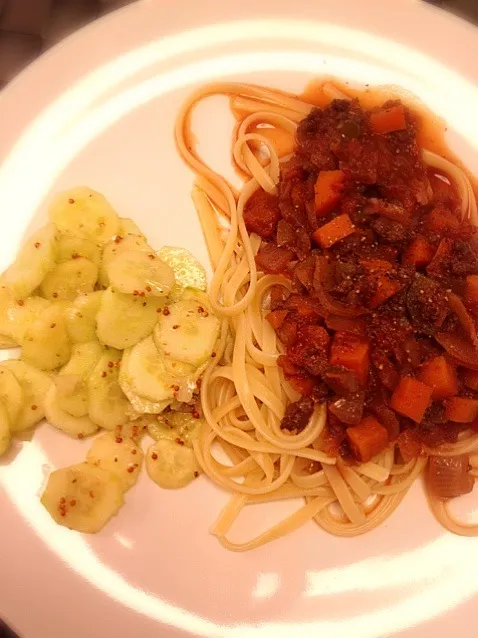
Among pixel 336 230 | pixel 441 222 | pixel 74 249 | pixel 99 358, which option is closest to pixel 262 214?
pixel 336 230

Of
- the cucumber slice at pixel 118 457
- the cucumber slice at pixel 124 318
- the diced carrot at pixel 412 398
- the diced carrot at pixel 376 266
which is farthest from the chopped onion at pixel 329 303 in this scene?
the cucumber slice at pixel 118 457

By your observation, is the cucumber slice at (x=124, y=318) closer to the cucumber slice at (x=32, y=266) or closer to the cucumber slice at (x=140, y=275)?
the cucumber slice at (x=140, y=275)

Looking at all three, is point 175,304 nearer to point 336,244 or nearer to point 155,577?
point 336,244

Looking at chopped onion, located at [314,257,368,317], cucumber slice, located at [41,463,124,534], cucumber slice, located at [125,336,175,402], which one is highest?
chopped onion, located at [314,257,368,317]

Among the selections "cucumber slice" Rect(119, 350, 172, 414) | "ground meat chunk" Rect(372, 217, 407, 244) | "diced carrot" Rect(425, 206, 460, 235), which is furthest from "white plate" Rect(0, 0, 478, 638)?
"ground meat chunk" Rect(372, 217, 407, 244)

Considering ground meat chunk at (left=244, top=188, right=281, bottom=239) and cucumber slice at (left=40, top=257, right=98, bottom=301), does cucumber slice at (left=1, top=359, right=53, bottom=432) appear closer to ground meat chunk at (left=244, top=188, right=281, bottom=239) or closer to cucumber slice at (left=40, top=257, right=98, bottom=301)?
cucumber slice at (left=40, top=257, right=98, bottom=301)

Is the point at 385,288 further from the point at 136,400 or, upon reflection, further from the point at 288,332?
the point at 136,400
